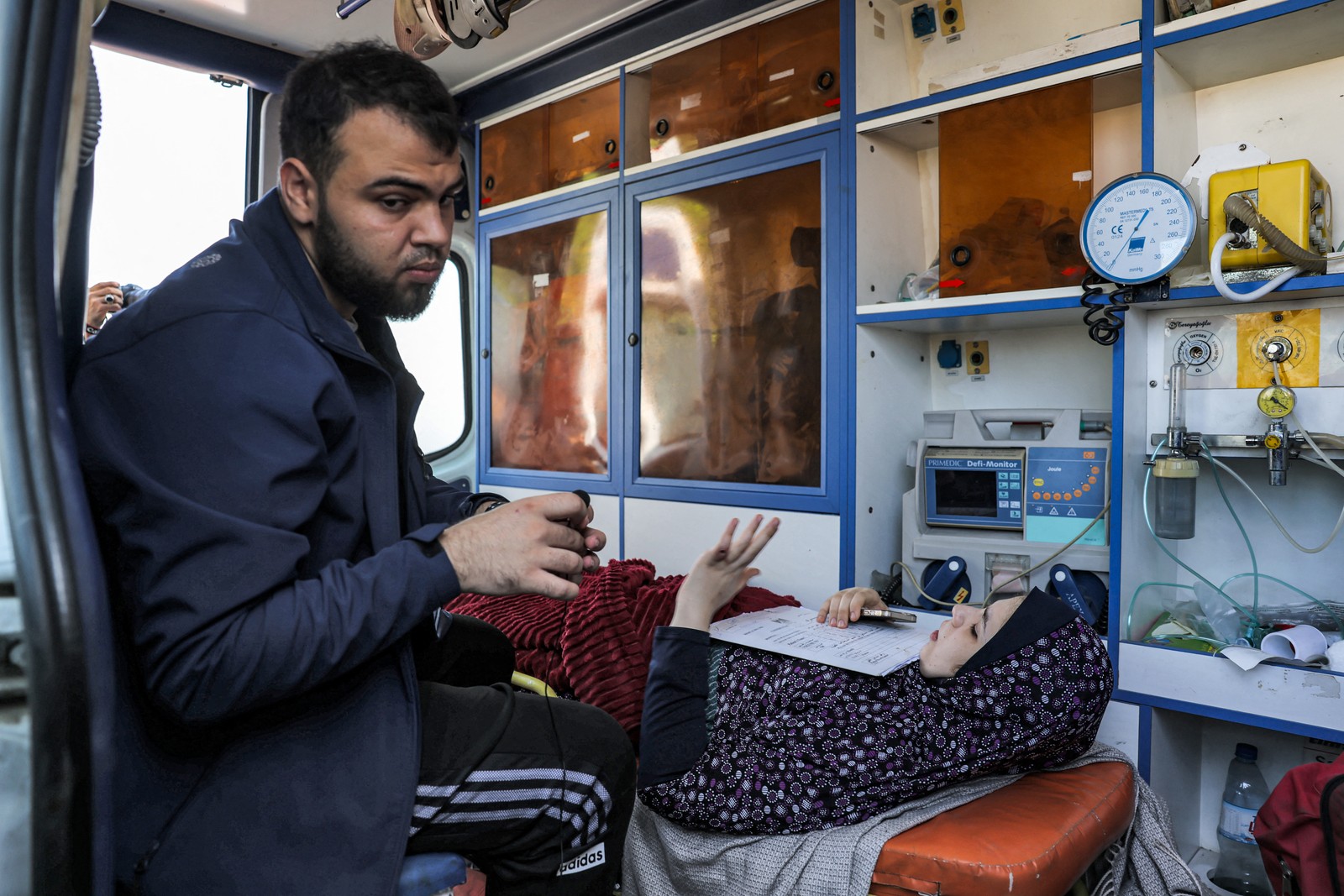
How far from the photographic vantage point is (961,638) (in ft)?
4.81

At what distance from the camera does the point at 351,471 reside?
1019mm

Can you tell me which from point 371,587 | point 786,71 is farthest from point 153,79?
point 371,587

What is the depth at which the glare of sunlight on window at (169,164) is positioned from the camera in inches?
119

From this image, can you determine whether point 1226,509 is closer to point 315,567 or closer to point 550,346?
point 315,567

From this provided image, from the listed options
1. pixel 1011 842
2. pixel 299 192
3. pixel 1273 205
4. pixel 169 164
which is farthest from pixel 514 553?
pixel 169 164

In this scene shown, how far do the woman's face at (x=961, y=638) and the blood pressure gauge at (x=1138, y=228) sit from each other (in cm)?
82

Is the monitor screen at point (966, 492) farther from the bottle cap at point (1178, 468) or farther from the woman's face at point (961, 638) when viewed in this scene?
the woman's face at point (961, 638)

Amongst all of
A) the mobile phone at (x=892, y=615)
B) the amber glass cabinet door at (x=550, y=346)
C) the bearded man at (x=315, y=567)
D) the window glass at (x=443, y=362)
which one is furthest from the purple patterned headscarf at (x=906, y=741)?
the window glass at (x=443, y=362)

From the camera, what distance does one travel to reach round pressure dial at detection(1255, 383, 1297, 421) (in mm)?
1847

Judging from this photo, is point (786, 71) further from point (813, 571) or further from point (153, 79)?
point (153, 79)

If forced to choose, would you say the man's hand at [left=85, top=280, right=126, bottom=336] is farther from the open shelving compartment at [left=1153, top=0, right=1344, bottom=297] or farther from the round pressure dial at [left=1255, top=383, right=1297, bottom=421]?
the round pressure dial at [left=1255, top=383, right=1297, bottom=421]

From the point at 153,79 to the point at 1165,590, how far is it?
143 inches

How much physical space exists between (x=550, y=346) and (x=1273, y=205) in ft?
7.43

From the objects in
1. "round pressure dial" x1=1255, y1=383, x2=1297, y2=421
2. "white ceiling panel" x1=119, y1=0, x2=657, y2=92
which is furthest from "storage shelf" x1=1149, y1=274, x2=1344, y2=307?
"white ceiling panel" x1=119, y1=0, x2=657, y2=92
